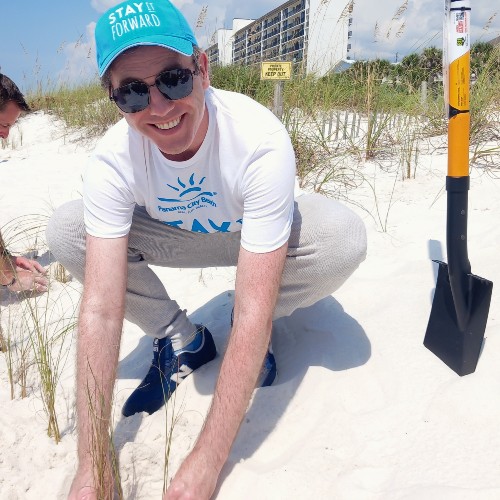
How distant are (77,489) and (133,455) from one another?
31 cm

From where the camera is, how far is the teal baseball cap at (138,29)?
4.53 feet

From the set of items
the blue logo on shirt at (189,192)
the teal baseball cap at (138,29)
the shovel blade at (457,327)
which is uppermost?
the teal baseball cap at (138,29)

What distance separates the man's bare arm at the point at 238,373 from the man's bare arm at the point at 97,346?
23 centimetres

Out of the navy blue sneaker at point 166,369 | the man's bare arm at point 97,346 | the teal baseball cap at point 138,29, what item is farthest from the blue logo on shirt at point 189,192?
the navy blue sneaker at point 166,369

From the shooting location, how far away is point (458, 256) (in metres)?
1.85

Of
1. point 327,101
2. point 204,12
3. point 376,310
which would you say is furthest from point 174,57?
point 204,12

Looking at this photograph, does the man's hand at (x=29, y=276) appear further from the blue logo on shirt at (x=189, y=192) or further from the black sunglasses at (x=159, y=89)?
the black sunglasses at (x=159, y=89)

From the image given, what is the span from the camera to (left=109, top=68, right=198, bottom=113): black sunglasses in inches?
56.9

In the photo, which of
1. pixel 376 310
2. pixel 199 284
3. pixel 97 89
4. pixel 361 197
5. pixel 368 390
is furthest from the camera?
pixel 97 89

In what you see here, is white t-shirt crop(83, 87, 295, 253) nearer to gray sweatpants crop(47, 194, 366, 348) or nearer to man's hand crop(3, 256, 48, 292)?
gray sweatpants crop(47, 194, 366, 348)

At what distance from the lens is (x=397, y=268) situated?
2508 mm

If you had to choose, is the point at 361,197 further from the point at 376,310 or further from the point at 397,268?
the point at 376,310

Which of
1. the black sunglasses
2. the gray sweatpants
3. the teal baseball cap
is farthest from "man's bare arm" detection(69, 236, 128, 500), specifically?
the teal baseball cap

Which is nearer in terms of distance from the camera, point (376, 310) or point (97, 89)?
point (376, 310)
